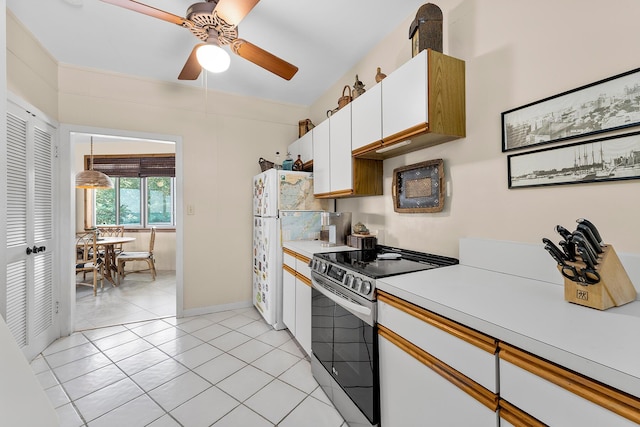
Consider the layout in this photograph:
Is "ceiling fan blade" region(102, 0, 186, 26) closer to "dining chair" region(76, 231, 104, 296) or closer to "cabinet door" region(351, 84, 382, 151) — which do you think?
"cabinet door" region(351, 84, 382, 151)

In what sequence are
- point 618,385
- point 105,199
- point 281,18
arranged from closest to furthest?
point 618,385 → point 281,18 → point 105,199

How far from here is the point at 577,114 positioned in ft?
3.84

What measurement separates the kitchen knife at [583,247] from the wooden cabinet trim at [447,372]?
541 millimetres

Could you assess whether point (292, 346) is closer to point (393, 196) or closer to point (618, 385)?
point (393, 196)

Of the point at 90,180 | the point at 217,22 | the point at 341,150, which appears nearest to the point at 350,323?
the point at 341,150

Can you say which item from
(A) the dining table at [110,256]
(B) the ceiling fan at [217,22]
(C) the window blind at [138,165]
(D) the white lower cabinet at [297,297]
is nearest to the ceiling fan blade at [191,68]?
(B) the ceiling fan at [217,22]

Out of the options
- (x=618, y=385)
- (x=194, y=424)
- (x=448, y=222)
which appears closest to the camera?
(x=618, y=385)

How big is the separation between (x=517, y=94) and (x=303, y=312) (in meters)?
2.01

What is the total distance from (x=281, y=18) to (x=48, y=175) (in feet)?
8.37

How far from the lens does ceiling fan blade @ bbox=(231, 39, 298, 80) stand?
1.86m

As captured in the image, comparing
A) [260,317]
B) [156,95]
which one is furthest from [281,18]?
[260,317]

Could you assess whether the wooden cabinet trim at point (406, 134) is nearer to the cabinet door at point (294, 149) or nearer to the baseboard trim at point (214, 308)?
the cabinet door at point (294, 149)

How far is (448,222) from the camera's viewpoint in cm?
175

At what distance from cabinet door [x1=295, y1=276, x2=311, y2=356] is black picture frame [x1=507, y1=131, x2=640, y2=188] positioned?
1.55 metres
